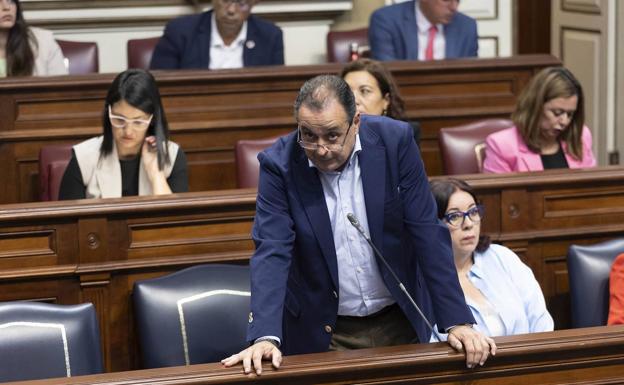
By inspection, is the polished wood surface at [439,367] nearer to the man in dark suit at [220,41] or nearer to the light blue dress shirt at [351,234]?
the light blue dress shirt at [351,234]

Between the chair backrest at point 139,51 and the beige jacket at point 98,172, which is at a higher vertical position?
the chair backrest at point 139,51

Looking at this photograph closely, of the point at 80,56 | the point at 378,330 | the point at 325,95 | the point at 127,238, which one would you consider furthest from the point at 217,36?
the point at 325,95

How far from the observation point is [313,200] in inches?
94.6

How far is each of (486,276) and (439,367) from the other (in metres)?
0.90

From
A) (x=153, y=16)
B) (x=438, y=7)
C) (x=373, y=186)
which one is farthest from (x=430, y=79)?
(x=373, y=186)

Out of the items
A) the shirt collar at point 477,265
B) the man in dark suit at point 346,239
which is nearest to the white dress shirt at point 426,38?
the shirt collar at point 477,265

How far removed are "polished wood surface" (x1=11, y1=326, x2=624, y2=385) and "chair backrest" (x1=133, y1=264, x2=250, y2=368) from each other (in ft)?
2.53

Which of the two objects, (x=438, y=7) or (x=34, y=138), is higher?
(x=438, y=7)

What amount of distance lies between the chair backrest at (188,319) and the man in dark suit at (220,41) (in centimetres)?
236

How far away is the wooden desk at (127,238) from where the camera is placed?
319cm

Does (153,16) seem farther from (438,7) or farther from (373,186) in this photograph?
(373,186)

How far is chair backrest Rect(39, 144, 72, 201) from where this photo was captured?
3906 millimetres

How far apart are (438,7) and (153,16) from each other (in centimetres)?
189

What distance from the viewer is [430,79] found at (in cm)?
488
